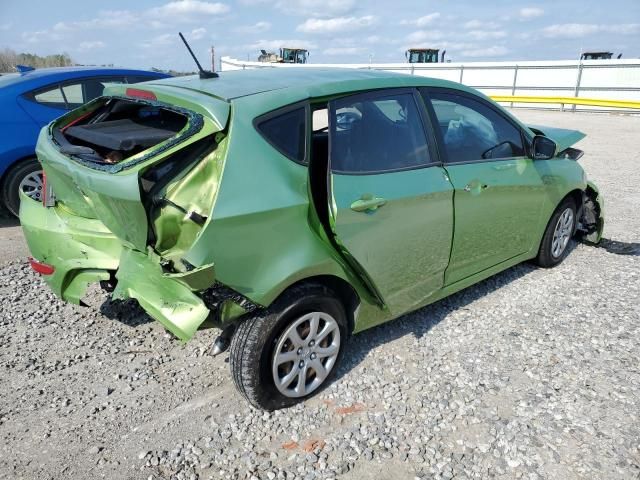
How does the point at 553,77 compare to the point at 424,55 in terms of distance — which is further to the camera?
the point at 424,55

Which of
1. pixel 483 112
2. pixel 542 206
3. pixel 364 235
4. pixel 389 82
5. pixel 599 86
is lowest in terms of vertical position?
pixel 599 86

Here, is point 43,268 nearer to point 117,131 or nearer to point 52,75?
point 117,131

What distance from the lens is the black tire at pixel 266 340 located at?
250 centimetres

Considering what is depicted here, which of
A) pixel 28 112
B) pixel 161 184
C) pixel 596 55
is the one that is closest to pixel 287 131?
pixel 161 184

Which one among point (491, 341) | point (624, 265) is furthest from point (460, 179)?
point (624, 265)

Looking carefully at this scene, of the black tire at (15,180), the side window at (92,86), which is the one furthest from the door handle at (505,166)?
the side window at (92,86)

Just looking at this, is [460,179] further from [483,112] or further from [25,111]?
[25,111]

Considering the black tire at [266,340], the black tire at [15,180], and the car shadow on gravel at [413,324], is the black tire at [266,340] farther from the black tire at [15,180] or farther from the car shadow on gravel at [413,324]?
the black tire at [15,180]

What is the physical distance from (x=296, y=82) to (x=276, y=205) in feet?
2.78

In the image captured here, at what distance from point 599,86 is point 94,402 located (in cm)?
2502

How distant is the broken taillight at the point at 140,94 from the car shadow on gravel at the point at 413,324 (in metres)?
1.99

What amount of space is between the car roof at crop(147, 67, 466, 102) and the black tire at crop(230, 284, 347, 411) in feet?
3.49

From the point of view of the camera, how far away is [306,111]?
2.61 metres

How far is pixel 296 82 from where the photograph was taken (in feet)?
9.14
